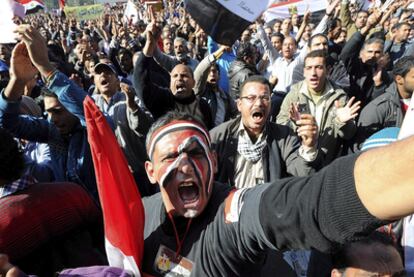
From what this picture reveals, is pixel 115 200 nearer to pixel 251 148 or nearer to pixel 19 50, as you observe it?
pixel 19 50

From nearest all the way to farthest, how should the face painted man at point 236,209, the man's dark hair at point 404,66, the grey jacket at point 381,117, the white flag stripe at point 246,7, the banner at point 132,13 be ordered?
the face painted man at point 236,209 → the white flag stripe at point 246,7 → the grey jacket at point 381,117 → the man's dark hair at point 404,66 → the banner at point 132,13

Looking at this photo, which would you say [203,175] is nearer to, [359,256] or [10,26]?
[359,256]

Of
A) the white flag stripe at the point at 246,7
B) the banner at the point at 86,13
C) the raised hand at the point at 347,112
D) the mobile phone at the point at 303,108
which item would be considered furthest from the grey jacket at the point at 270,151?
the banner at the point at 86,13

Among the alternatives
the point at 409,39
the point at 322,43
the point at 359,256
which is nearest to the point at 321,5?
the point at 409,39

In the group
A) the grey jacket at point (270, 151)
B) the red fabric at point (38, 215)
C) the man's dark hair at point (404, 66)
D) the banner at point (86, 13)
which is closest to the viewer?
the red fabric at point (38, 215)

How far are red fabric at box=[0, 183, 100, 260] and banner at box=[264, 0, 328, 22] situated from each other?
649cm

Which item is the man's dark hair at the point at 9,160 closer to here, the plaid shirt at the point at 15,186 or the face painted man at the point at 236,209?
the plaid shirt at the point at 15,186

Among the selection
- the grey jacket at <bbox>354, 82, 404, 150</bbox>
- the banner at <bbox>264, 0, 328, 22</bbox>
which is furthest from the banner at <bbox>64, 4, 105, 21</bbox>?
the grey jacket at <bbox>354, 82, 404, 150</bbox>

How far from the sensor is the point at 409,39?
624 centimetres

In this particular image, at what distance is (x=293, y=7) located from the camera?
292 inches

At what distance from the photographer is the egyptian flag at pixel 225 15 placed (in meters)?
2.71

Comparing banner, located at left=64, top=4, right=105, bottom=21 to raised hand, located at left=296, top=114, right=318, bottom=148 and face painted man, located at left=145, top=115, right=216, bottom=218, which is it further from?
face painted man, located at left=145, top=115, right=216, bottom=218

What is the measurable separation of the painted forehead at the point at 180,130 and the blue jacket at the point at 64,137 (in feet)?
3.19

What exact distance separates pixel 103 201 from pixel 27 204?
28 cm
